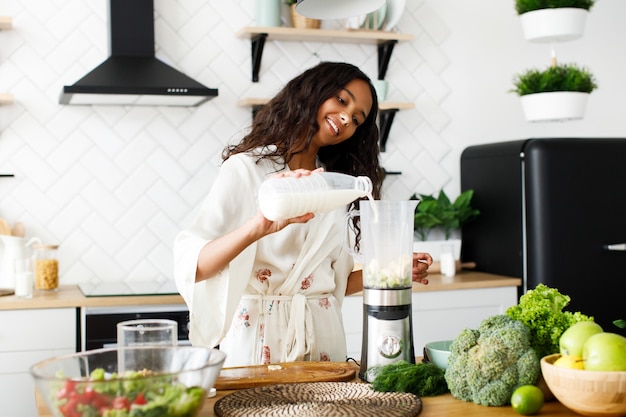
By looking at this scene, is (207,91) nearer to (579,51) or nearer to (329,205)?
(329,205)

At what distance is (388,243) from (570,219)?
2178 millimetres

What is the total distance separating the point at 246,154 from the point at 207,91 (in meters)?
1.22

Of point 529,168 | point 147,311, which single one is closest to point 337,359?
point 147,311

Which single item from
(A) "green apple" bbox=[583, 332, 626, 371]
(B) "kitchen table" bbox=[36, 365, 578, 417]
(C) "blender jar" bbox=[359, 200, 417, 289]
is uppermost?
(C) "blender jar" bbox=[359, 200, 417, 289]

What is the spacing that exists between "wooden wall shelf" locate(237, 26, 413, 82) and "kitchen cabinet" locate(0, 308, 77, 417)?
57.4 inches

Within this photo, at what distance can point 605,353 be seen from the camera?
4.79 feet

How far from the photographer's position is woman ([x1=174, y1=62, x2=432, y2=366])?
6.83 ft

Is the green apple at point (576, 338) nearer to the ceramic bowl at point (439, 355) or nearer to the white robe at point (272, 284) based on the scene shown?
the ceramic bowl at point (439, 355)

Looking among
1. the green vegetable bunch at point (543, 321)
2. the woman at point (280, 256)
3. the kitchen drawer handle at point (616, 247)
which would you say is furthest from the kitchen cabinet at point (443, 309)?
the green vegetable bunch at point (543, 321)

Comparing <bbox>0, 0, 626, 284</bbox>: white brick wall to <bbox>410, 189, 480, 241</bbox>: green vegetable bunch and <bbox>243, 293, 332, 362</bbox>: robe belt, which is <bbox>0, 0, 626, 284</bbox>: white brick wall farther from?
<bbox>243, 293, 332, 362</bbox>: robe belt

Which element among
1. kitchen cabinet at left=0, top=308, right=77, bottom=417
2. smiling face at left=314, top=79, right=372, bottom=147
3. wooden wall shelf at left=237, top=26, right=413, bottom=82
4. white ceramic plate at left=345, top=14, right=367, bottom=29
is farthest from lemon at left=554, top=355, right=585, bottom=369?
white ceramic plate at left=345, top=14, right=367, bottom=29

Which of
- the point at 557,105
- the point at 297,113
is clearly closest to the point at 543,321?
the point at 297,113

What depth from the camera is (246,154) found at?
7.48 feet

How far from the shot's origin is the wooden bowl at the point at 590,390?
144 centimetres
